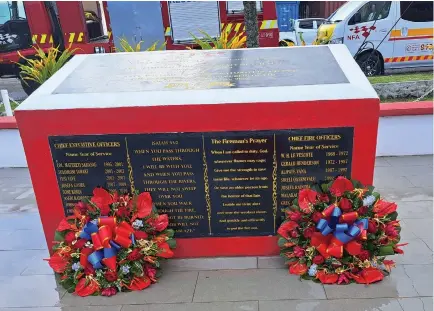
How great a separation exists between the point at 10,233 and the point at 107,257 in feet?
5.21

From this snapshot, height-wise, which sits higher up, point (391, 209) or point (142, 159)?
point (142, 159)

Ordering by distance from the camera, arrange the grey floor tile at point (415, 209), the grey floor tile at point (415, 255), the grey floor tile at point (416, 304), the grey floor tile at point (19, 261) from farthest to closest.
A: the grey floor tile at point (415, 209) → the grey floor tile at point (19, 261) → the grey floor tile at point (415, 255) → the grey floor tile at point (416, 304)

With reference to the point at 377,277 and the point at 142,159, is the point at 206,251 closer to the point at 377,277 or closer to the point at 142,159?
the point at 142,159

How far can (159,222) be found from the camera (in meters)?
3.09

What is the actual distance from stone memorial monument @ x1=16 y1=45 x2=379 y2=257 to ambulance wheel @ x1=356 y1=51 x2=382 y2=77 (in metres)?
6.59

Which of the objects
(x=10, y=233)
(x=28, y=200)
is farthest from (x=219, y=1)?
(x=10, y=233)

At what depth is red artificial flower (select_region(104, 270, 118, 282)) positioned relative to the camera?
9.70 feet

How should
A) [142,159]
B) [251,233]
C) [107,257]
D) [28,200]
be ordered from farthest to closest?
1. [28,200]
2. [251,233]
3. [142,159]
4. [107,257]

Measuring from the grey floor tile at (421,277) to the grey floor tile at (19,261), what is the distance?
8.76ft

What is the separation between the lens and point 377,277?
293 cm

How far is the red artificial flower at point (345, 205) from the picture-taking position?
2885mm

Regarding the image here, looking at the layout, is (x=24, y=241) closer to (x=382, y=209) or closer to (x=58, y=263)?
(x=58, y=263)

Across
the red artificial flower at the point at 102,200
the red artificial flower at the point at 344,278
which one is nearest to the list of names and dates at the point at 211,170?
the red artificial flower at the point at 102,200

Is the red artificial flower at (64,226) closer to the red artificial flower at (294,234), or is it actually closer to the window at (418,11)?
the red artificial flower at (294,234)
